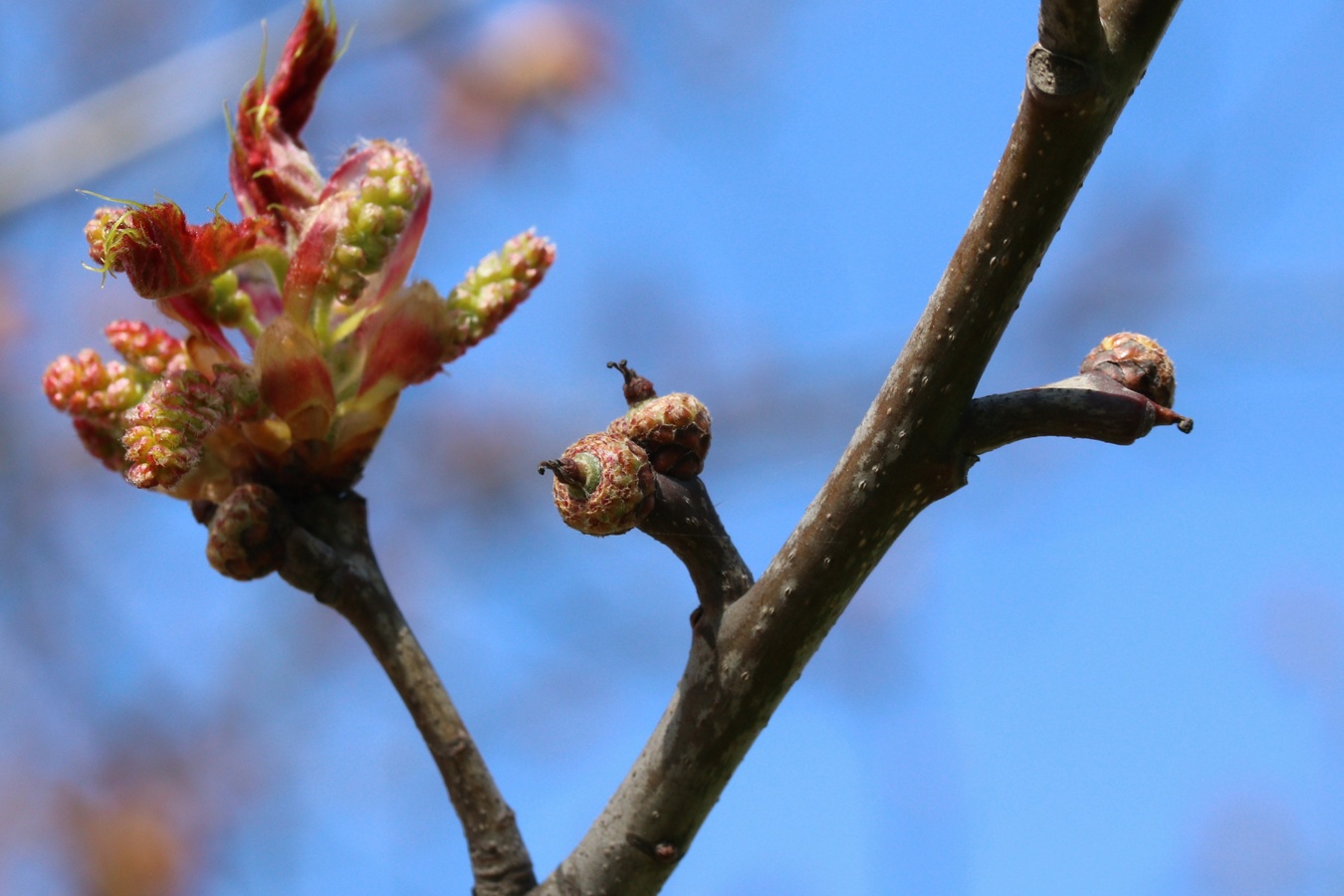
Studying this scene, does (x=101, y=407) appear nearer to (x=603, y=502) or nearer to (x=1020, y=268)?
(x=603, y=502)

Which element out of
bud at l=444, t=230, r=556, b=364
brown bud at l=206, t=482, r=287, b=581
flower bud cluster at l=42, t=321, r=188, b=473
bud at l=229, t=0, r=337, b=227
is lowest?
brown bud at l=206, t=482, r=287, b=581

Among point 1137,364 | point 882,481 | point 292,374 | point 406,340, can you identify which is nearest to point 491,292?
point 406,340

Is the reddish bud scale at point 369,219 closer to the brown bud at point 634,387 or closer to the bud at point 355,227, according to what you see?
the bud at point 355,227

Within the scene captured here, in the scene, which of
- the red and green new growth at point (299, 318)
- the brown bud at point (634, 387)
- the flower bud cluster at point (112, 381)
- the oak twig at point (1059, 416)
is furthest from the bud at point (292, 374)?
the oak twig at point (1059, 416)

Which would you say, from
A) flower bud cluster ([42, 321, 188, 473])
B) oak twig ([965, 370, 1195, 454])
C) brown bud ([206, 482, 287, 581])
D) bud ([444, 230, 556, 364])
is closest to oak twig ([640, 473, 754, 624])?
oak twig ([965, 370, 1195, 454])

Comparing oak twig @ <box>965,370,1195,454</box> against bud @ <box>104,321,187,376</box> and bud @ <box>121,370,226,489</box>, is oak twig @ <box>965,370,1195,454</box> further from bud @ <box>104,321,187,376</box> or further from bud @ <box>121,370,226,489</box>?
bud @ <box>104,321,187,376</box>

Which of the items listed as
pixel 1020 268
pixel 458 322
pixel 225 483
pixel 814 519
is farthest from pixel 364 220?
pixel 1020 268

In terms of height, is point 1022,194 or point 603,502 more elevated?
point 1022,194
